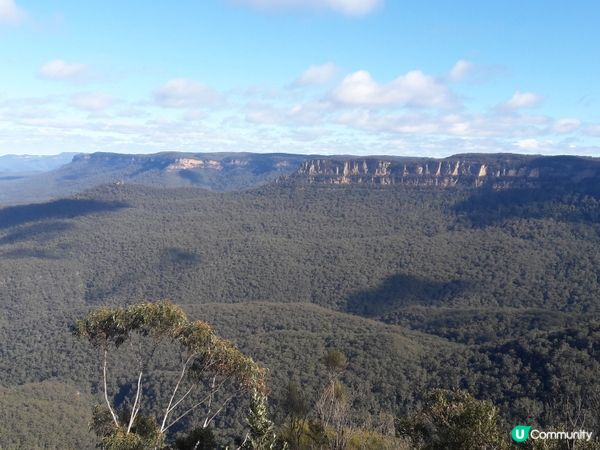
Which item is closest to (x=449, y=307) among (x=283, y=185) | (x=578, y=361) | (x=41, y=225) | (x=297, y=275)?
(x=297, y=275)

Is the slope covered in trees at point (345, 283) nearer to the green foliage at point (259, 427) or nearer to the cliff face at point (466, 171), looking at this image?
the cliff face at point (466, 171)

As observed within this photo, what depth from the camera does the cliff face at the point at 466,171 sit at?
15150 cm

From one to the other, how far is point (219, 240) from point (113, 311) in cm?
11715

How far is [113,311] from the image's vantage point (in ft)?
71.1

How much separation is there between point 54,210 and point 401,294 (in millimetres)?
125866

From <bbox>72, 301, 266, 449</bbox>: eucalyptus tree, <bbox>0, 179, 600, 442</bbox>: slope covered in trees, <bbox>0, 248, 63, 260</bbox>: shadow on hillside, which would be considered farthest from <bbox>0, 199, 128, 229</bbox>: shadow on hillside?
<bbox>72, 301, 266, 449</bbox>: eucalyptus tree

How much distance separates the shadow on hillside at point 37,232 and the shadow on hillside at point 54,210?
1148 cm

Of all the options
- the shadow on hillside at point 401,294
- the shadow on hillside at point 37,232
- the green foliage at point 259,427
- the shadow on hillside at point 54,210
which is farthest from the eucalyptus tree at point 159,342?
the shadow on hillside at point 54,210

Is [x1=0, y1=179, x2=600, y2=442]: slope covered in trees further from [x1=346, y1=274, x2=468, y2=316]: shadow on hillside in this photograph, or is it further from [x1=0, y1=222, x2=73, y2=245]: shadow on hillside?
[x1=0, y1=222, x2=73, y2=245]: shadow on hillside

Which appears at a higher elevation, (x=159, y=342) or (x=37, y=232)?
(x=159, y=342)

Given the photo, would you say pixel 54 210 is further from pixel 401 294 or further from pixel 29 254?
pixel 401 294

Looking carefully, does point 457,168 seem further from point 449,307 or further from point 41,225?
point 41,225

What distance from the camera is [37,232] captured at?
153 m

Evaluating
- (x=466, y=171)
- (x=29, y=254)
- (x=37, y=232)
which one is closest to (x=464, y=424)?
(x=29, y=254)
